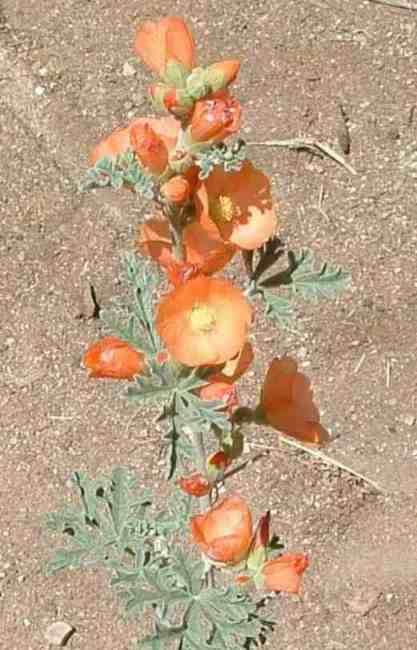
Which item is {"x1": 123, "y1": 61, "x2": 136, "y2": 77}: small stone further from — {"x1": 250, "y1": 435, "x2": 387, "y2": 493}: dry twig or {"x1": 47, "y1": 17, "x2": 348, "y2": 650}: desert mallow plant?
{"x1": 47, "y1": 17, "x2": 348, "y2": 650}: desert mallow plant

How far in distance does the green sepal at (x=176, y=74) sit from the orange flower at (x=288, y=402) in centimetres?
43

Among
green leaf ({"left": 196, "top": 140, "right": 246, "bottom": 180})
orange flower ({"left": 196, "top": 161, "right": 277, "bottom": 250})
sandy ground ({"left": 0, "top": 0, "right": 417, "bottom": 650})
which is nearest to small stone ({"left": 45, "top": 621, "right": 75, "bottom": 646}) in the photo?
sandy ground ({"left": 0, "top": 0, "right": 417, "bottom": 650})

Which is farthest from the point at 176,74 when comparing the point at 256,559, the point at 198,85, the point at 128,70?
the point at 128,70

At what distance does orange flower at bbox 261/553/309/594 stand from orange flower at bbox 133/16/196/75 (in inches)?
25.3

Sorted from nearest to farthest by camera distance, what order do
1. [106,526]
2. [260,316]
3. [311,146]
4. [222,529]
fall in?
[222,529] → [106,526] → [260,316] → [311,146]

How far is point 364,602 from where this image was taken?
8.53 feet

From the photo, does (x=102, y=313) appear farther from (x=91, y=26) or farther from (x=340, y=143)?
(x=91, y=26)

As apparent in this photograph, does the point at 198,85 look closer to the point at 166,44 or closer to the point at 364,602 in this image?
the point at 166,44

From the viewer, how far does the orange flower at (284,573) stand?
5.44 feet

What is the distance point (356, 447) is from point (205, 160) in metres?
1.44

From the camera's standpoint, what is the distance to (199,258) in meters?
1.52

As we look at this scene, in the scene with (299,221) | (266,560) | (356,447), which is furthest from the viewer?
(299,221)

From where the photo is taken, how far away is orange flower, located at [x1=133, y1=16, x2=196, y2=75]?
4.83 ft

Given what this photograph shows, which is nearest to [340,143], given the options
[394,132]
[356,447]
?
[394,132]
